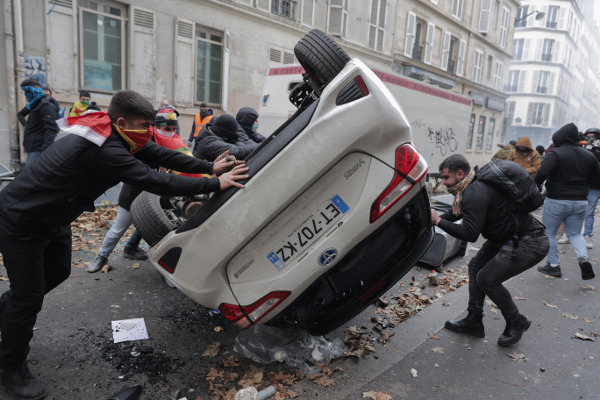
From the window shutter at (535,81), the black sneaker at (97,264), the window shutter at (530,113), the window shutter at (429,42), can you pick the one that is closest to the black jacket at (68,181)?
the black sneaker at (97,264)

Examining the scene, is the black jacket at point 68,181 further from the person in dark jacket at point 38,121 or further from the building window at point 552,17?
the building window at point 552,17

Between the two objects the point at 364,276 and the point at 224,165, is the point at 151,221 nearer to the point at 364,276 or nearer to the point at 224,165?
the point at 224,165

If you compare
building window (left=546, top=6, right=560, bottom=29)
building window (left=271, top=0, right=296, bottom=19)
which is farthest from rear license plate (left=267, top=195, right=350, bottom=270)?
building window (left=546, top=6, right=560, bottom=29)

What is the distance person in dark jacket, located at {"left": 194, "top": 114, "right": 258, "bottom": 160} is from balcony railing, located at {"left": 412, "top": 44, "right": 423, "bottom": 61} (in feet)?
66.0

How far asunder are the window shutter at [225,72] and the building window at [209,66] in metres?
0.23

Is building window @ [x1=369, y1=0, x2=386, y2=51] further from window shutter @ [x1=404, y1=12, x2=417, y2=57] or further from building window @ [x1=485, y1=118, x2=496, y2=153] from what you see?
building window @ [x1=485, y1=118, x2=496, y2=153]

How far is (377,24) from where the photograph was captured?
19.5 meters

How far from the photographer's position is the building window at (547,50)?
54.1m

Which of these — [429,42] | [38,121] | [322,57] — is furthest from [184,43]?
[429,42]

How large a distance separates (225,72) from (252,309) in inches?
509

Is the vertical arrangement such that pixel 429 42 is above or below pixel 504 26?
below

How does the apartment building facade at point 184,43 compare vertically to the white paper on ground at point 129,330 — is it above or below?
above

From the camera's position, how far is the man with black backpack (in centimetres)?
345

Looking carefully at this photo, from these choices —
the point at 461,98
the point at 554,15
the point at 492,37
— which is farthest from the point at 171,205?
the point at 554,15
